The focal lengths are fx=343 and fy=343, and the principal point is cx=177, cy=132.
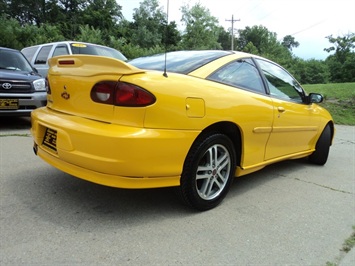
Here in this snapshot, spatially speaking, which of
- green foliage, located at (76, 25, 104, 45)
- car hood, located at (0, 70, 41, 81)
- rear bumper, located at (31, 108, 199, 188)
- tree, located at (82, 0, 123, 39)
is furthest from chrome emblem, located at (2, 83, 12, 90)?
tree, located at (82, 0, 123, 39)

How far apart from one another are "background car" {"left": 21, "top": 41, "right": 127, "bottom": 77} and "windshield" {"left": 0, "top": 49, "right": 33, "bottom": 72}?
122 cm

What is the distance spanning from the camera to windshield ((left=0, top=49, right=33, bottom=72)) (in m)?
6.63

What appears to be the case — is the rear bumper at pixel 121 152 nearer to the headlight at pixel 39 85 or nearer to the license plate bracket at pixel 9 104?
the license plate bracket at pixel 9 104

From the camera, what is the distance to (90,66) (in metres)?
2.63

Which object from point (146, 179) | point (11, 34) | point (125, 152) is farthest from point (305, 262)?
point (11, 34)

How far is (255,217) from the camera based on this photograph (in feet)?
9.50

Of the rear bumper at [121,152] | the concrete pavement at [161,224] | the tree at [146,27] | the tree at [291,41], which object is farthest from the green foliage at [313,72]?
the tree at [291,41]

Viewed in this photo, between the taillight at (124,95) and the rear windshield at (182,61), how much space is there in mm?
559

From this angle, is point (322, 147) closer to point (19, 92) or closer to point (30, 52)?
point (19, 92)

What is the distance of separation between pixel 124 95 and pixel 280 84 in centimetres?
220

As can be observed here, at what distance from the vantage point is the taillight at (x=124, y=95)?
94.6 inches

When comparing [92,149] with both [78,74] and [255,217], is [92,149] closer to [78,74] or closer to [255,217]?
→ [78,74]

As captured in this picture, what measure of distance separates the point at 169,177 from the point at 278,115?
159 cm

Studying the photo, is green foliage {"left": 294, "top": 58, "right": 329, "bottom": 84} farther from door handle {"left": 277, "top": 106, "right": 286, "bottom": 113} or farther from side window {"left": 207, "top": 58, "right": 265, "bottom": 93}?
side window {"left": 207, "top": 58, "right": 265, "bottom": 93}
